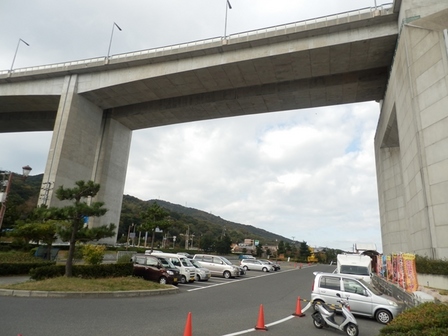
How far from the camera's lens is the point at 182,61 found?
103 ft

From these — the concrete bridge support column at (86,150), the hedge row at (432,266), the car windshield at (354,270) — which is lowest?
the car windshield at (354,270)

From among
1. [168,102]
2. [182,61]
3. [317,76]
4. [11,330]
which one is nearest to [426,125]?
[317,76]

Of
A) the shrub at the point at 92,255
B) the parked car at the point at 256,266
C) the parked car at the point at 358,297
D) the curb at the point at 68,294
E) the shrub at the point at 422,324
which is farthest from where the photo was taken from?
the parked car at the point at 256,266

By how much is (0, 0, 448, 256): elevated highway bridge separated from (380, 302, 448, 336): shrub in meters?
12.2

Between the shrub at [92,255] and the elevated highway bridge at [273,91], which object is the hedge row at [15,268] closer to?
the shrub at [92,255]

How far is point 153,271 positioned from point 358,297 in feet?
36.2

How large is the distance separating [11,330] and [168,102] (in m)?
33.7

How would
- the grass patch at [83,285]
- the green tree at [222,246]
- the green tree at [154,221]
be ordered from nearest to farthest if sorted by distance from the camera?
1. the grass patch at [83,285]
2. the green tree at [154,221]
3. the green tree at [222,246]

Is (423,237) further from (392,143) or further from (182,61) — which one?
(182,61)

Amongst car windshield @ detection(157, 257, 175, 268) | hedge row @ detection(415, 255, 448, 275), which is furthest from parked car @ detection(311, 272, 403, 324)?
car windshield @ detection(157, 257, 175, 268)

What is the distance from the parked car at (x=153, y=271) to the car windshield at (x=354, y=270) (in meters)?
10.6

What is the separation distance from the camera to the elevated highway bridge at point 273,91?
60.3 feet

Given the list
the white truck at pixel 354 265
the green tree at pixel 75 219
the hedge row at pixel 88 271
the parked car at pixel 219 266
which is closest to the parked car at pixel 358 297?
the white truck at pixel 354 265

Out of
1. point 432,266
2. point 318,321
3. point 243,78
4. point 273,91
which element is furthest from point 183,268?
point 273,91
